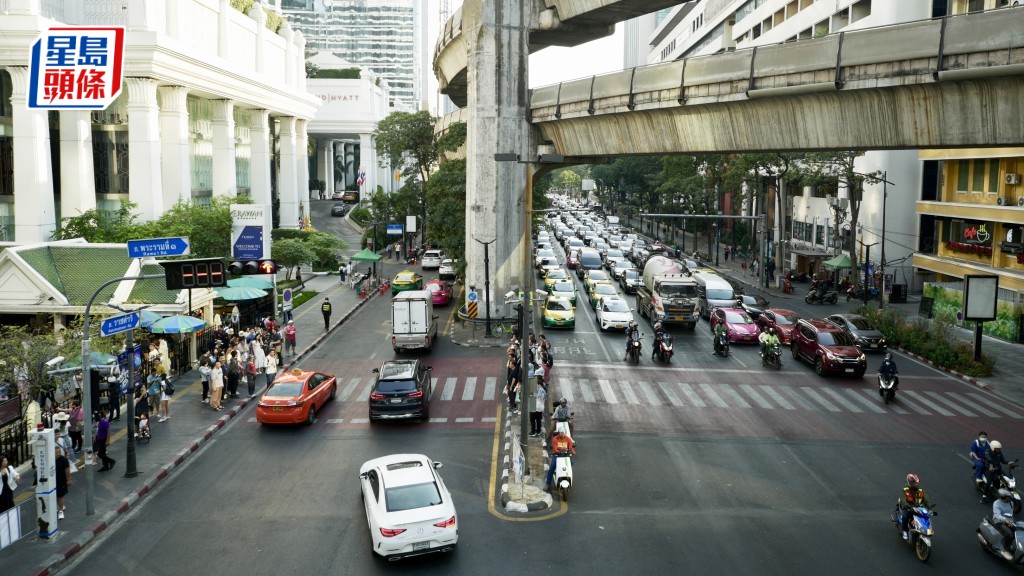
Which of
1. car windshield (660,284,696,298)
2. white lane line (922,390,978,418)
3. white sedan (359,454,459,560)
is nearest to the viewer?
white sedan (359,454,459,560)

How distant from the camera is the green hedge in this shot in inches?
1258

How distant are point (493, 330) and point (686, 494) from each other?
22.8 m

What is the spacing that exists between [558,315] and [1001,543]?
27.4 m

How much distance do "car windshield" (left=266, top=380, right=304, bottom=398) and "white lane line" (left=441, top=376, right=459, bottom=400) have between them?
17.1ft

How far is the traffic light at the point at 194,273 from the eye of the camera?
66.7 ft

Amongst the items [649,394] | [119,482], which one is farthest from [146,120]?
[649,394]

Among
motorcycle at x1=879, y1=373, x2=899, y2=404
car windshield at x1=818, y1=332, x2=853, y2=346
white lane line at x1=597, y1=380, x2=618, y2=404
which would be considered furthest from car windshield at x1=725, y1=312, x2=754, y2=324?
motorcycle at x1=879, y1=373, x2=899, y2=404

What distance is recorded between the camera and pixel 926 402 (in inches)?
1077

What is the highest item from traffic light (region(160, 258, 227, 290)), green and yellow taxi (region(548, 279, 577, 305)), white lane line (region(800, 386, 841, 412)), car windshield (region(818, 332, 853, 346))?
traffic light (region(160, 258, 227, 290))

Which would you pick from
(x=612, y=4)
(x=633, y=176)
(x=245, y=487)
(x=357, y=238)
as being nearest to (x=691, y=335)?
(x=612, y=4)

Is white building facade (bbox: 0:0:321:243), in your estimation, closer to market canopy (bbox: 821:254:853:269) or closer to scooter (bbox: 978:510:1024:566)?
market canopy (bbox: 821:254:853:269)

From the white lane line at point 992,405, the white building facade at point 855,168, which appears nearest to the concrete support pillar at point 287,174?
the white building facade at point 855,168

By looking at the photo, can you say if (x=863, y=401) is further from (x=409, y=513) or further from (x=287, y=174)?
(x=287, y=174)

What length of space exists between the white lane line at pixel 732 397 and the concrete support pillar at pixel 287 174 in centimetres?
6012
